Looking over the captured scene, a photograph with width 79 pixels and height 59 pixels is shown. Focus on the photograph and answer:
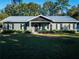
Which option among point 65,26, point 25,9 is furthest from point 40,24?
point 25,9

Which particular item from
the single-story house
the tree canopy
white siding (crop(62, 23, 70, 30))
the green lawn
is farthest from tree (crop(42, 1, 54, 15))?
the green lawn

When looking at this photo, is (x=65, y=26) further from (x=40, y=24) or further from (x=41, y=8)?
(x=41, y=8)

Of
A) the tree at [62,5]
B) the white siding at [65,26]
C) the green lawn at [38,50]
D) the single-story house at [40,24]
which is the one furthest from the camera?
the tree at [62,5]

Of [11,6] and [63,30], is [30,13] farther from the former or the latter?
[63,30]

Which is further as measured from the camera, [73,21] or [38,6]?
[38,6]

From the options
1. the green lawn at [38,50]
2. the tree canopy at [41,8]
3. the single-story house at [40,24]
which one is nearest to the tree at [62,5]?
the tree canopy at [41,8]

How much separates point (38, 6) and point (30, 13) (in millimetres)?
4070

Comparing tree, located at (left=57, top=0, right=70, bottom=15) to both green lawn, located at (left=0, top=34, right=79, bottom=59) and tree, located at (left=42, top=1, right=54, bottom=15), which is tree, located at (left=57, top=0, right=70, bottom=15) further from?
green lawn, located at (left=0, top=34, right=79, bottom=59)

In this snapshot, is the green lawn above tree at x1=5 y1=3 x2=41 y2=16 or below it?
below

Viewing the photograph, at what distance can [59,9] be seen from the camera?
77.8 m

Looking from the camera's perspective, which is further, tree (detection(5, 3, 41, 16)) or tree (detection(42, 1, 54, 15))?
tree (detection(5, 3, 41, 16))

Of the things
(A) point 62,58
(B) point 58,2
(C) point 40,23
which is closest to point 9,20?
(C) point 40,23

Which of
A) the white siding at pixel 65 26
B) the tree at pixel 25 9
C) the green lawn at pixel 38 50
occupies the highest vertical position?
the tree at pixel 25 9

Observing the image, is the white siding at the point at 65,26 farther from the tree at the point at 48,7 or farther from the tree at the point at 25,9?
the tree at the point at 25,9
